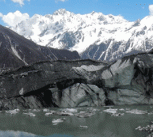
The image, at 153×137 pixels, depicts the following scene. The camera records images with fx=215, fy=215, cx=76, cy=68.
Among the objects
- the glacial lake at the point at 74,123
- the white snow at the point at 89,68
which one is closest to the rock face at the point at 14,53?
the white snow at the point at 89,68

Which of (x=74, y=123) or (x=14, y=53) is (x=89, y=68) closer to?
(x=74, y=123)

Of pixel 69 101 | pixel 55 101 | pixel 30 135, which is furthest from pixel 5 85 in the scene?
pixel 30 135

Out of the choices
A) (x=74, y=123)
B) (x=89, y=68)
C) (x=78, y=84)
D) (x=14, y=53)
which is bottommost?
(x=74, y=123)

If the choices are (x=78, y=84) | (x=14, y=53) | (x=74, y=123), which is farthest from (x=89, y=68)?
(x=14, y=53)

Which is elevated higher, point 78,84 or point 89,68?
point 89,68

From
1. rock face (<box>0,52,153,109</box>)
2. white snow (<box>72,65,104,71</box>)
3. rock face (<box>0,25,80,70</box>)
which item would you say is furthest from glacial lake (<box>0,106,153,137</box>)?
rock face (<box>0,25,80,70</box>)

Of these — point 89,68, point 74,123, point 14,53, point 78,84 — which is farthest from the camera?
point 14,53

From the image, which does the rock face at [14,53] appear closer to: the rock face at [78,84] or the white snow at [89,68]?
the rock face at [78,84]

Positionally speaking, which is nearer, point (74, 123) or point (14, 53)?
point (74, 123)
